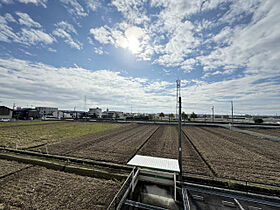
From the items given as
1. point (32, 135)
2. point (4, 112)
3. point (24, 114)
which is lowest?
point (32, 135)

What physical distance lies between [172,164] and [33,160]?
9.98 metres

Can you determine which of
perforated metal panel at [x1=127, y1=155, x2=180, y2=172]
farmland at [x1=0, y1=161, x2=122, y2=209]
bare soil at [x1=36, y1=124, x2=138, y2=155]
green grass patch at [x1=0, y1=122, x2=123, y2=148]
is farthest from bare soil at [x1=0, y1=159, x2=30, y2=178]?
perforated metal panel at [x1=127, y1=155, x2=180, y2=172]

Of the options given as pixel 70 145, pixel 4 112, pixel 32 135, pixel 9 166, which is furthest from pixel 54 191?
pixel 4 112

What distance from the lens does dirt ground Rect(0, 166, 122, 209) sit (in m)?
4.77

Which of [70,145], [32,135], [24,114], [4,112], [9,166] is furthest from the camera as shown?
[24,114]

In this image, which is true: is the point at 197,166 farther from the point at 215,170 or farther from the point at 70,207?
the point at 70,207

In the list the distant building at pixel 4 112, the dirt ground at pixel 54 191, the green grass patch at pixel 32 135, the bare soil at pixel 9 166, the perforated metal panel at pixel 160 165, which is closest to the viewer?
the dirt ground at pixel 54 191

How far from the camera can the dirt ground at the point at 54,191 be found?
4766 mm

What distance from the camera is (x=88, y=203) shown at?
4.86 meters

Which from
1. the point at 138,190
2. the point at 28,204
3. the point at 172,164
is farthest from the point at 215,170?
the point at 28,204

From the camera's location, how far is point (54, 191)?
5531mm

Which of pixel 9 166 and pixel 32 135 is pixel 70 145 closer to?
pixel 9 166

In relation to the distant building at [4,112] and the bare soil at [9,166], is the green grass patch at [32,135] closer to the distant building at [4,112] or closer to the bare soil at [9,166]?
the bare soil at [9,166]

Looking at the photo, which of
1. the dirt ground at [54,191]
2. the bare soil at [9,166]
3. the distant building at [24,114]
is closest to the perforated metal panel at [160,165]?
the dirt ground at [54,191]
